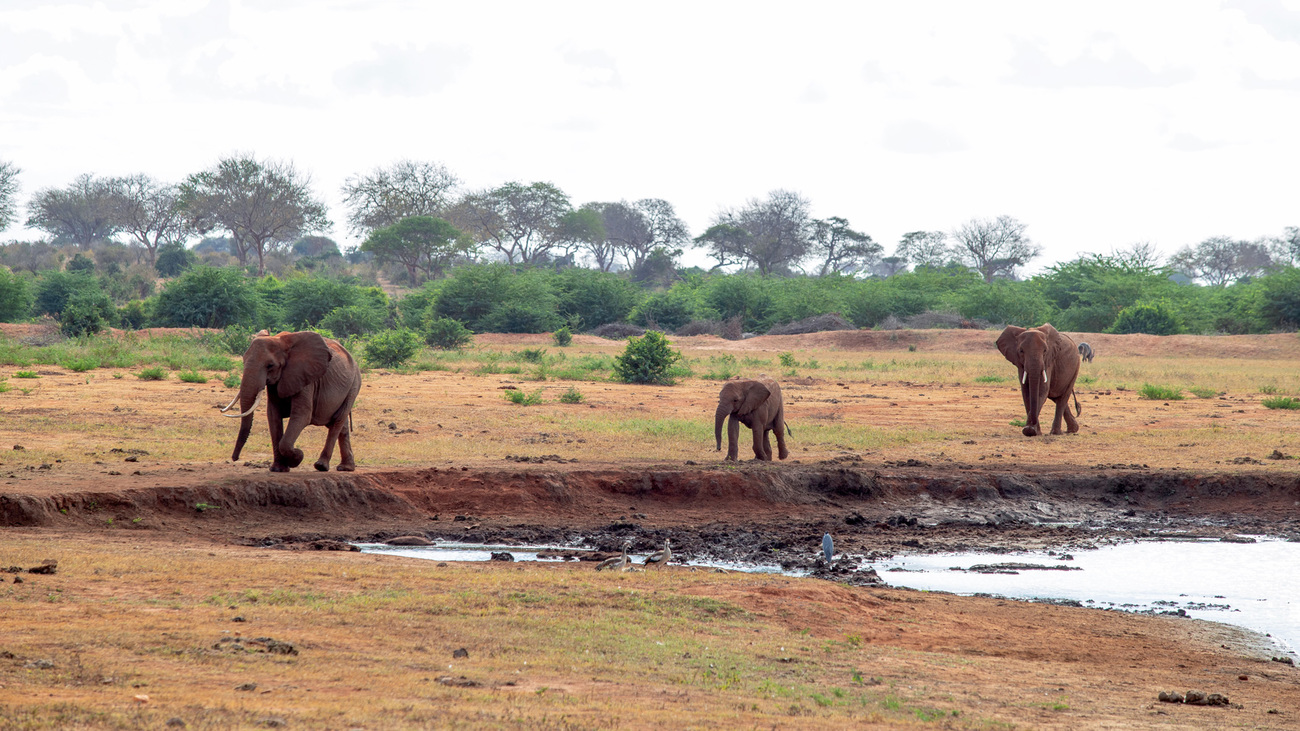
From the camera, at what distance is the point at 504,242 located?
231 ft

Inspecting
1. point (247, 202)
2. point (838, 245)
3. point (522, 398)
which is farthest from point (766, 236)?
point (522, 398)

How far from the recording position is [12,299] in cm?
3400

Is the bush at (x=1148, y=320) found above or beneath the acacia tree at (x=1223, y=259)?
beneath

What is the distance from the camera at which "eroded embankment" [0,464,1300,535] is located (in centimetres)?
991

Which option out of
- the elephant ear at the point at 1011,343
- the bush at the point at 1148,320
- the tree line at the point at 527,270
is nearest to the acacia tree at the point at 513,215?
the tree line at the point at 527,270

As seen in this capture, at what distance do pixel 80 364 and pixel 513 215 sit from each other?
4965 cm

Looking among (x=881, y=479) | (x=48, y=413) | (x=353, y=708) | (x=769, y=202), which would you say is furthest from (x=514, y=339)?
(x=769, y=202)

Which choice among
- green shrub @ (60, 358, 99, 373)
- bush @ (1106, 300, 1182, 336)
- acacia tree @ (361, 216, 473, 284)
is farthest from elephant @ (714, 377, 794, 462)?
acacia tree @ (361, 216, 473, 284)

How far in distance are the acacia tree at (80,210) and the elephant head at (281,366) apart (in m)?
62.9

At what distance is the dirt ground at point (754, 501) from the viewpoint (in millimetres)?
6039

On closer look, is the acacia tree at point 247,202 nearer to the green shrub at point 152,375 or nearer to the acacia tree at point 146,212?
the acacia tree at point 146,212

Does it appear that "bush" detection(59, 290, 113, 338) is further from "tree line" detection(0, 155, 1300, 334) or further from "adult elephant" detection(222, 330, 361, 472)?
"adult elephant" detection(222, 330, 361, 472)

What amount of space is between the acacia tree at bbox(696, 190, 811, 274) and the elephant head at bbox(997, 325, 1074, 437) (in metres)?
54.2

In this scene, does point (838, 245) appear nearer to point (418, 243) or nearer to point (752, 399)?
point (418, 243)
